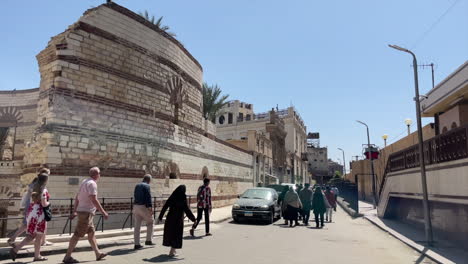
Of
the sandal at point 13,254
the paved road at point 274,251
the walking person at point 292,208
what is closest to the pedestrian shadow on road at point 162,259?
the paved road at point 274,251

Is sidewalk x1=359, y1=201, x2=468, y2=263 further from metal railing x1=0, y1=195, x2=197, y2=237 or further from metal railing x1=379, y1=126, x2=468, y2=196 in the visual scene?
metal railing x1=0, y1=195, x2=197, y2=237

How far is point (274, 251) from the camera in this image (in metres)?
8.48

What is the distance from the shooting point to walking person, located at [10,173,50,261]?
665cm

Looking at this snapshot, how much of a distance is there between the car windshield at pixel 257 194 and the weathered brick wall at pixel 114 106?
3056mm

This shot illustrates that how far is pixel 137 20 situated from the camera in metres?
13.9

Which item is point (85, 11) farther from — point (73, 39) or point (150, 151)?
point (150, 151)

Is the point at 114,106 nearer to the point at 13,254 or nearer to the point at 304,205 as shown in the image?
the point at 13,254

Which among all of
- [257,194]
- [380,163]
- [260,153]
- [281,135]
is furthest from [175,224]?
[281,135]

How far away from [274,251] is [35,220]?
17.2 ft

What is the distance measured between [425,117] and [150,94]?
1252 cm

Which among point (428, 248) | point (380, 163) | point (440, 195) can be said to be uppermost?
point (380, 163)

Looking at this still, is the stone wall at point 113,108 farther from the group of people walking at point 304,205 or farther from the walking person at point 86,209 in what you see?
the group of people walking at point 304,205

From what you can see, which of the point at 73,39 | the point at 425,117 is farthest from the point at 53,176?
the point at 425,117

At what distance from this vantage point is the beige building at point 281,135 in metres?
42.4
